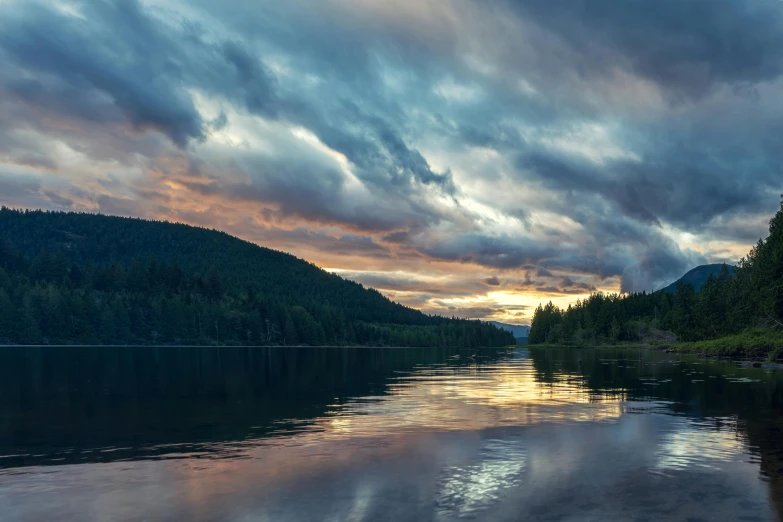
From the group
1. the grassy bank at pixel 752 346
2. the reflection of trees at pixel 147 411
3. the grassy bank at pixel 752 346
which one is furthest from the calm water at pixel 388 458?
the grassy bank at pixel 752 346

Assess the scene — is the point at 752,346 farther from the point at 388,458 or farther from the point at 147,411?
the point at 147,411

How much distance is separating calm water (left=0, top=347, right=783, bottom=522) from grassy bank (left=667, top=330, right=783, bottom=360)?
58789 millimetres

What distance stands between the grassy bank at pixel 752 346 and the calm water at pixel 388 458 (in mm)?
58789

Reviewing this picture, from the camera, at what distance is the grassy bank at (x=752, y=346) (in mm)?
96000

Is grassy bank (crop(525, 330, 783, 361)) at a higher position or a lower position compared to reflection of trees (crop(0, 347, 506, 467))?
higher

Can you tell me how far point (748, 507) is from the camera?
18297 millimetres

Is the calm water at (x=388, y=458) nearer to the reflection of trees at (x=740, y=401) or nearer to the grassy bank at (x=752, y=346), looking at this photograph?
the reflection of trees at (x=740, y=401)

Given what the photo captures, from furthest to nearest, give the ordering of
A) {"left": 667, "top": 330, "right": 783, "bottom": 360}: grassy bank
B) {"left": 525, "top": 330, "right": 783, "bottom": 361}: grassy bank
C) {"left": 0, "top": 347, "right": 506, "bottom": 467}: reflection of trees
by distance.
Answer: {"left": 667, "top": 330, "right": 783, "bottom": 360}: grassy bank → {"left": 525, "top": 330, "right": 783, "bottom": 361}: grassy bank → {"left": 0, "top": 347, "right": 506, "bottom": 467}: reflection of trees

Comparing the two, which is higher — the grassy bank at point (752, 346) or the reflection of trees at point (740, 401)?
the grassy bank at point (752, 346)

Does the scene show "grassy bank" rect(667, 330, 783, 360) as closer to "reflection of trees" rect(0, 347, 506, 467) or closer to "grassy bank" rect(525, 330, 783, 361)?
"grassy bank" rect(525, 330, 783, 361)

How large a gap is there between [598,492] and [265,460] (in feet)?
45.4

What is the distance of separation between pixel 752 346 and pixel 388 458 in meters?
110

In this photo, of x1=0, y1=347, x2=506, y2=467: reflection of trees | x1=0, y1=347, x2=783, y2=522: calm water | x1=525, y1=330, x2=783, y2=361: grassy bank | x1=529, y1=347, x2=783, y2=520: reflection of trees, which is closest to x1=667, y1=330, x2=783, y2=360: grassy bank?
x1=525, y1=330, x2=783, y2=361: grassy bank

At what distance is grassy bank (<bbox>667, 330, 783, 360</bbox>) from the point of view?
96000 millimetres
